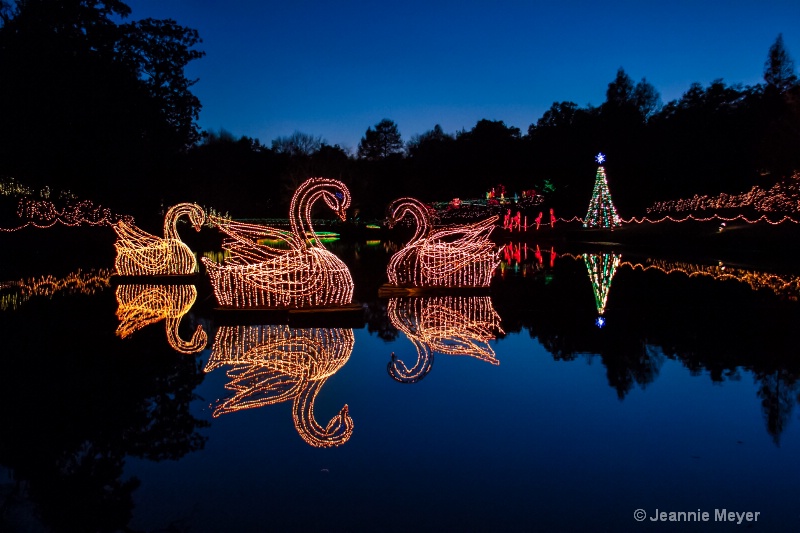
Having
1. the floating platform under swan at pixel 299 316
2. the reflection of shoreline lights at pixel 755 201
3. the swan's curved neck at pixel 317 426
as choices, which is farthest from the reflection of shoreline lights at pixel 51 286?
the reflection of shoreline lights at pixel 755 201

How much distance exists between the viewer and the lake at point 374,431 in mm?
4176

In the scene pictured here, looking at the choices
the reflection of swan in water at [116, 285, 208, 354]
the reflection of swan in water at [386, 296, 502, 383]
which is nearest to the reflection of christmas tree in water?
the reflection of swan in water at [386, 296, 502, 383]

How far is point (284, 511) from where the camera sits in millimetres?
4152

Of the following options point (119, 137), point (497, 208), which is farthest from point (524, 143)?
point (119, 137)

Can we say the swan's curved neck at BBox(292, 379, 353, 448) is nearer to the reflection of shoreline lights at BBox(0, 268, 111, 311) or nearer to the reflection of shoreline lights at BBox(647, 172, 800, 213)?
the reflection of shoreline lights at BBox(0, 268, 111, 311)

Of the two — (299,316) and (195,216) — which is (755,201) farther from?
(299,316)

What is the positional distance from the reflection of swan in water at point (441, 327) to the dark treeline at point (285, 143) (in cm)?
1530

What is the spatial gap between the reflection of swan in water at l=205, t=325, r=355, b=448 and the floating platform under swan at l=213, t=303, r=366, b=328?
0.35m

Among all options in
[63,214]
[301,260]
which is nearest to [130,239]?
[301,260]

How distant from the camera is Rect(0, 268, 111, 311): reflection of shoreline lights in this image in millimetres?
13655

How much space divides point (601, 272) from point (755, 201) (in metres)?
16.4

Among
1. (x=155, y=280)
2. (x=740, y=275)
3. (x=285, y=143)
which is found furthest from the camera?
(x=285, y=143)

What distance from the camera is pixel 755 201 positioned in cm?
3084

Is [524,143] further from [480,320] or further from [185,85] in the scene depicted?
[480,320]
